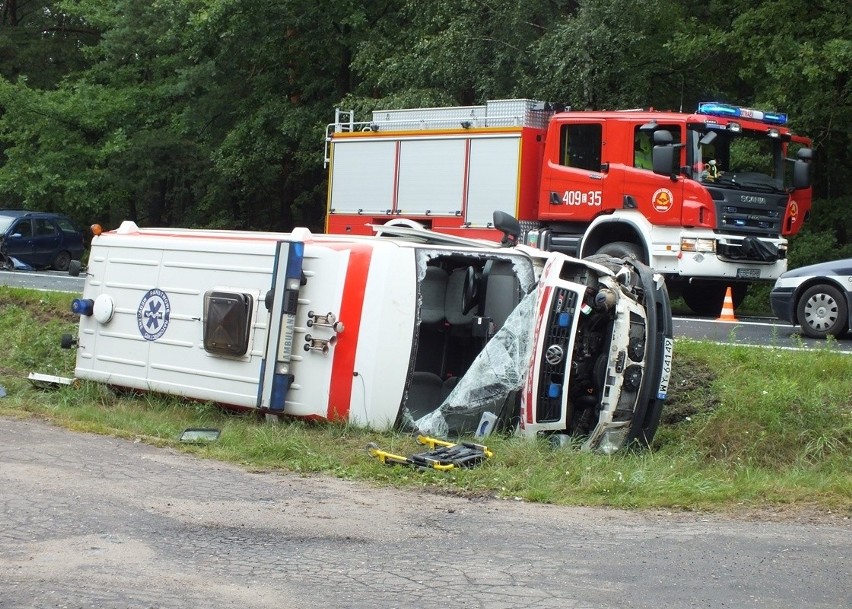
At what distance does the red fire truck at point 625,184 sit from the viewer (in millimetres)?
16094

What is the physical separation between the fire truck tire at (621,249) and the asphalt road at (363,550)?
912 cm

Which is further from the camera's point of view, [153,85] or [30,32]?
[30,32]

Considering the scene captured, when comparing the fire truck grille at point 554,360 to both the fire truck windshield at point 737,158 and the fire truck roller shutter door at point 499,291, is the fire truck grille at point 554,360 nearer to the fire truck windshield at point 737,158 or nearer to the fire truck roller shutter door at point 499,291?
the fire truck roller shutter door at point 499,291

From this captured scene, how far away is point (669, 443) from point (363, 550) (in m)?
4.77

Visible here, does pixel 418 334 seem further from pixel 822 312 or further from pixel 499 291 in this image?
pixel 822 312

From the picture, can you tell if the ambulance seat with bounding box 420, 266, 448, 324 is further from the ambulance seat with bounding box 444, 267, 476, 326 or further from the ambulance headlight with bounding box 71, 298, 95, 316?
the ambulance headlight with bounding box 71, 298, 95, 316

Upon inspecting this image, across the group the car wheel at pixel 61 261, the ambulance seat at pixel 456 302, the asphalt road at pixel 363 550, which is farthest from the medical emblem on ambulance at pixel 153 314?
the car wheel at pixel 61 261

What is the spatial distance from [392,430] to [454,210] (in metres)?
9.43

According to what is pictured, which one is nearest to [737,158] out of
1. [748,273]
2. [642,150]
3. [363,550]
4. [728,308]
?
[642,150]

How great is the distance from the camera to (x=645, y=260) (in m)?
16.4

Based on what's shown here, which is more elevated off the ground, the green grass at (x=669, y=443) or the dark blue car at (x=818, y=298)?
the dark blue car at (x=818, y=298)

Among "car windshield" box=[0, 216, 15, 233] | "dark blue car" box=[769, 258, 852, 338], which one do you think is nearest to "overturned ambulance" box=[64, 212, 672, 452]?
"dark blue car" box=[769, 258, 852, 338]

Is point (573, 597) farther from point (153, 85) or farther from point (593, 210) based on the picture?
point (153, 85)

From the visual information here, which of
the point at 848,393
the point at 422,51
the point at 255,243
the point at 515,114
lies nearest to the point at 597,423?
the point at 848,393
